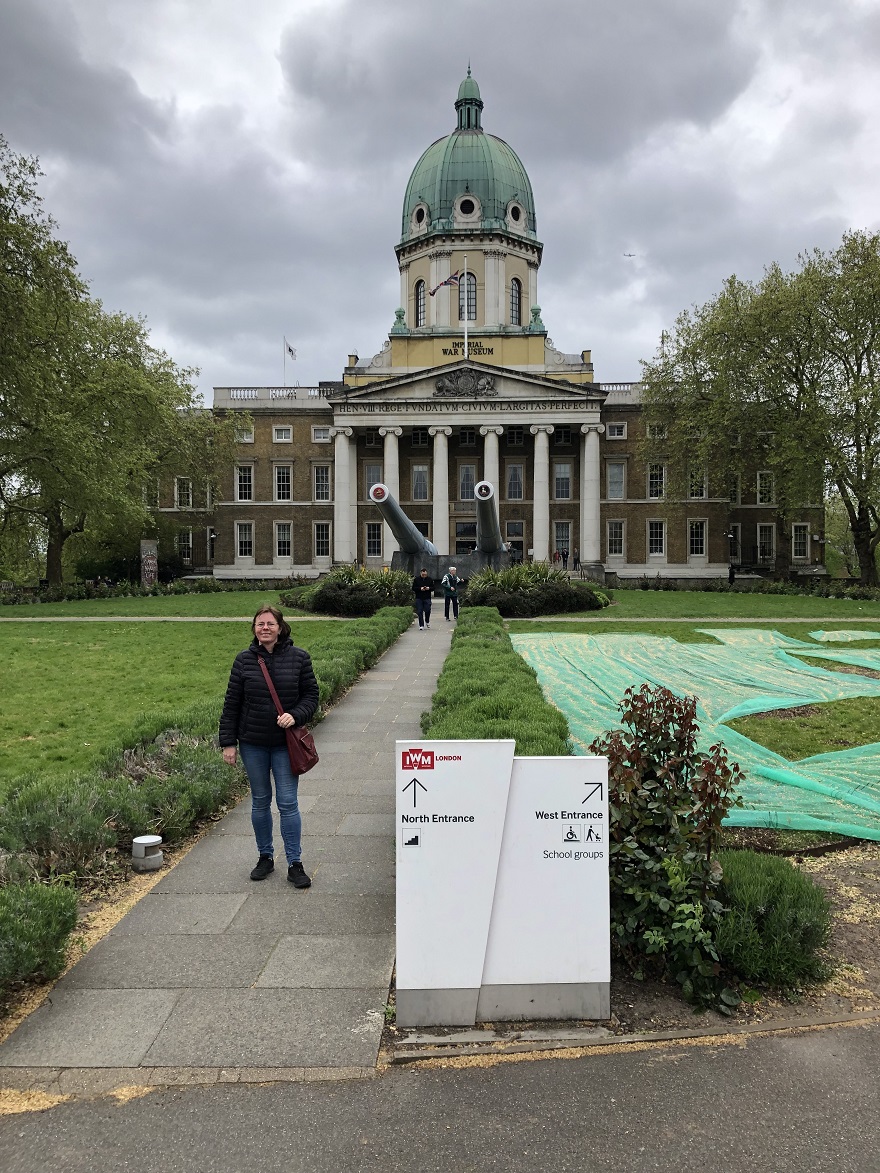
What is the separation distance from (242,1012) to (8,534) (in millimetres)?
45172

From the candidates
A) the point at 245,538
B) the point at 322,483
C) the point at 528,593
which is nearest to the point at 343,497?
the point at 322,483

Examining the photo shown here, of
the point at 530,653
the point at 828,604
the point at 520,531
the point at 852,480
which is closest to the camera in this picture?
the point at 530,653

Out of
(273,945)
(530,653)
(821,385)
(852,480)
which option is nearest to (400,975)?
(273,945)

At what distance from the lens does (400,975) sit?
13.0ft

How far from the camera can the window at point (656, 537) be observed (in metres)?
59.1

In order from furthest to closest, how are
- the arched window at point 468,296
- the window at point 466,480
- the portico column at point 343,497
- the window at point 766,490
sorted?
the arched window at point 468,296 < the window at point 466,480 < the portico column at point 343,497 < the window at point 766,490

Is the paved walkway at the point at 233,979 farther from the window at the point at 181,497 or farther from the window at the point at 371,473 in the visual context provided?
the window at the point at 181,497

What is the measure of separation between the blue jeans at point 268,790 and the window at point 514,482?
2100 inches

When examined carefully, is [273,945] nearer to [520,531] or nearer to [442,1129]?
[442,1129]

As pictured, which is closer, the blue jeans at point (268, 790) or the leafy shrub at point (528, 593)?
the blue jeans at point (268, 790)

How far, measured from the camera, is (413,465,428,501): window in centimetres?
5875

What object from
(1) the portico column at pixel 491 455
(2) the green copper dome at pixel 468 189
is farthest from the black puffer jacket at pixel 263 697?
(2) the green copper dome at pixel 468 189

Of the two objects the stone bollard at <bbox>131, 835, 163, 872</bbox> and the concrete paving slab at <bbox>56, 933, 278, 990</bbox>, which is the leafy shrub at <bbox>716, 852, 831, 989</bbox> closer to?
the concrete paving slab at <bbox>56, 933, 278, 990</bbox>

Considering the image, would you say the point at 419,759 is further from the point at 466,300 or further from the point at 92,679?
the point at 466,300
